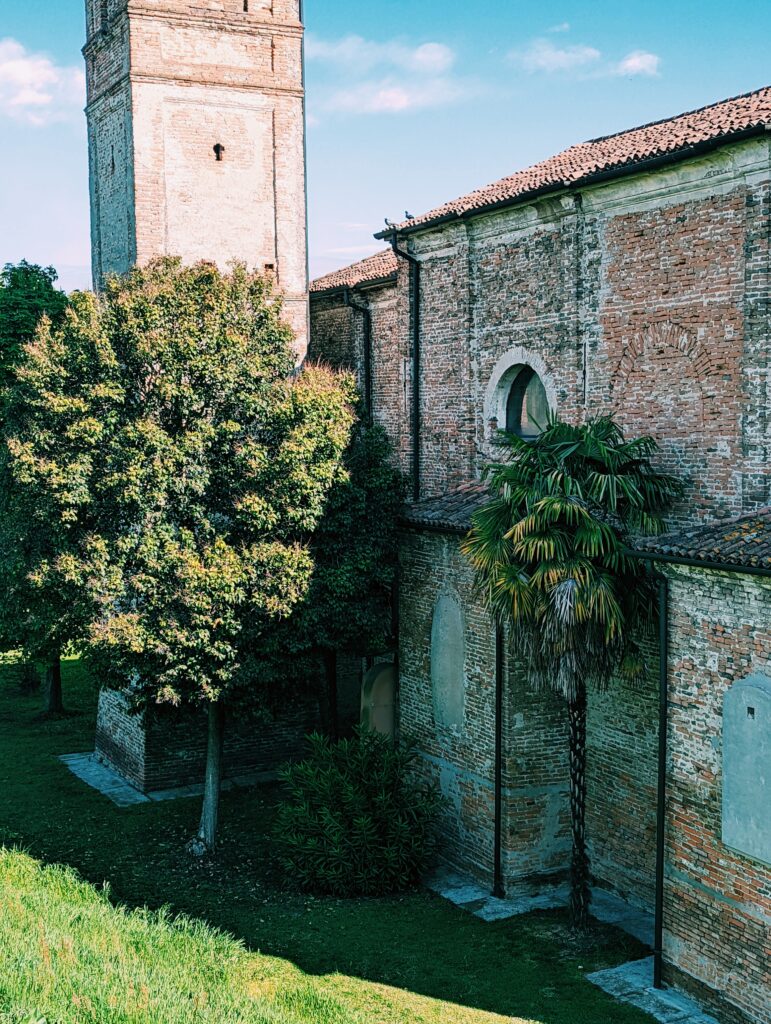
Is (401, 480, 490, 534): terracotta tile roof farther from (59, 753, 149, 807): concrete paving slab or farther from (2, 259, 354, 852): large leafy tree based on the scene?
(59, 753, 149, 807): concrete paving slab

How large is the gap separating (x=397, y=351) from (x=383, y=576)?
586 cm

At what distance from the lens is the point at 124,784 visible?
20.2m

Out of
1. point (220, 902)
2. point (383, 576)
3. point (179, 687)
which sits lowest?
point (220, 902)

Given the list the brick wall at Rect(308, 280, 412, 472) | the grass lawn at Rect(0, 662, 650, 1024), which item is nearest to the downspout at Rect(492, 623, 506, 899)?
the grass lawn at Rect(0, 662, 650, 1024)

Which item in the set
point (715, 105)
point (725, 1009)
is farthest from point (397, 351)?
point (725, 1009)

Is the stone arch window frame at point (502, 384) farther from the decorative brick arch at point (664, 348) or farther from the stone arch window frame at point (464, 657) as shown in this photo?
the stone arch window frame at point (464, 657)

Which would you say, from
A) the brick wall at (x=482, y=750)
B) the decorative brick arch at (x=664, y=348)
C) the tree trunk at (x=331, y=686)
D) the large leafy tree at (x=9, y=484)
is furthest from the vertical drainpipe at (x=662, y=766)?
the large leafy tree at (x=9, y=484)

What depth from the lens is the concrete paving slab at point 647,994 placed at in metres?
11.4

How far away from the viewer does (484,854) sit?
50.4ft

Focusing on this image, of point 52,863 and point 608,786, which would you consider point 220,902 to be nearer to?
point 52,863

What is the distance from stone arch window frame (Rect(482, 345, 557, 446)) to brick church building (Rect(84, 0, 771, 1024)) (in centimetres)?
4

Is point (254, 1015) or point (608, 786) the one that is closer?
point (254, 1015)

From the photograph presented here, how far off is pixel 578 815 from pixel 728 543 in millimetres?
4352

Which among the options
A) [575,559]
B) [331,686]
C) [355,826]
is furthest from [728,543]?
[331,686]
